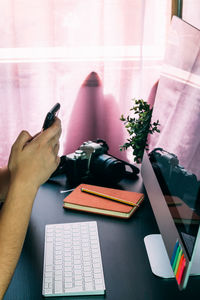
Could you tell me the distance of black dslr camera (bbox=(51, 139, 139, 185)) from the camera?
1.05 metres

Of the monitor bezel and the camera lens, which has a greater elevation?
the monitor bezel

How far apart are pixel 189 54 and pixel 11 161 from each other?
1.56 ft

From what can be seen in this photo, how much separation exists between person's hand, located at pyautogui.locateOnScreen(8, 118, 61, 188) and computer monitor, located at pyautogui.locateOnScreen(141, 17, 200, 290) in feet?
0.89

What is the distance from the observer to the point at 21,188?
653 mm

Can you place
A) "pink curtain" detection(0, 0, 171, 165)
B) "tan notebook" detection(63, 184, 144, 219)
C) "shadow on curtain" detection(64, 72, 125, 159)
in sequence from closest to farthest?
1. "tan notebook" detection(63, 184, 144, 219)
2. "pink curtain" detection(0, 0, 171, 165)
3. "shadow on curtain" detection(64, 72, 125, 159)

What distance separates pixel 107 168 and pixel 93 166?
0.21 ft

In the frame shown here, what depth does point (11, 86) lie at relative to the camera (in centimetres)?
146

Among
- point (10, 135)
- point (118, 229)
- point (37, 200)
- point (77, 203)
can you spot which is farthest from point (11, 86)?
point (118, 229)

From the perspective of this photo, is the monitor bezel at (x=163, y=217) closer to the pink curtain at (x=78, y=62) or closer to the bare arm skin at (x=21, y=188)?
the bare arm skin at (x=21, y=188)

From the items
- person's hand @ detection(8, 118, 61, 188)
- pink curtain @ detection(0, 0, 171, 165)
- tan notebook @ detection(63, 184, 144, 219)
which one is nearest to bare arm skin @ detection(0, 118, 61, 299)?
person's hand @ detection(8, 118, 61, 188)

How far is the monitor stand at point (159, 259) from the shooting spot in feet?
2.14

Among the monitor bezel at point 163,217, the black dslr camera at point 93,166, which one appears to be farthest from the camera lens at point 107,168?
the monitor bezel at point 163,217

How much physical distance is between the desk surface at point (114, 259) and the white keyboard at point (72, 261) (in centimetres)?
2

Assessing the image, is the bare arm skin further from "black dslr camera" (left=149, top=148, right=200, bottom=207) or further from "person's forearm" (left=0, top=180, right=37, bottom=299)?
"black dslr camera" (left=149, top=148, right=200, bottom=207)
